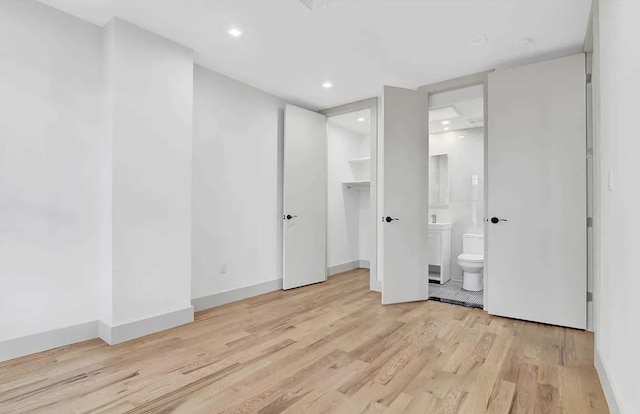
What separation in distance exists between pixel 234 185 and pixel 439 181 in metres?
3.39

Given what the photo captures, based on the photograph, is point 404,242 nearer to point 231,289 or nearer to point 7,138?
point 231,289

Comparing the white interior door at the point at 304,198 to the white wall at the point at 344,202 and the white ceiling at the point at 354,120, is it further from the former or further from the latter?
the white wall at the point at 344,202

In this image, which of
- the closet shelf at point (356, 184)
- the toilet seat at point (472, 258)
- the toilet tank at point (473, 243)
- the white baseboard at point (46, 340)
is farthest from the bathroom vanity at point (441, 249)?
the white baseboard at point (46, 340)

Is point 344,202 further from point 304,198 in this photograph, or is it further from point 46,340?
point 46,340

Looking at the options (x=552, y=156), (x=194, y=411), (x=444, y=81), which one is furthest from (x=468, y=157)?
(x=194, y=411)

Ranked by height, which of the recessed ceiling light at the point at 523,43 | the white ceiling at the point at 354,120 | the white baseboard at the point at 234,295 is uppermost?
the recessed ceiling light at the point at 523,43

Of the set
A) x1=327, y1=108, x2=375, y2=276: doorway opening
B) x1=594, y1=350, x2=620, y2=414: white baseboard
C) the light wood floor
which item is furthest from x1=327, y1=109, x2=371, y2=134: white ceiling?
x1=594, y1=350, x2=620, y2=414: white baseboard

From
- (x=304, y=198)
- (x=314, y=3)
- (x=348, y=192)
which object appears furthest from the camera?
(x=348, y=192)

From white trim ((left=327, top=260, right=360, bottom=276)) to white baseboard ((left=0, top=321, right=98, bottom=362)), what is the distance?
3303mm

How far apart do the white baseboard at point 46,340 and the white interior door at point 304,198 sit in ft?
7.14

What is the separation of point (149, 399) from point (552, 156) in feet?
12.0

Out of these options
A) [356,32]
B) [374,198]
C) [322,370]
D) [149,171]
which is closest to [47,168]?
[149,171]

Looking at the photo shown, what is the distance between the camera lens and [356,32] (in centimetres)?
281

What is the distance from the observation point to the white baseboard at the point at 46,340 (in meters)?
2.26
